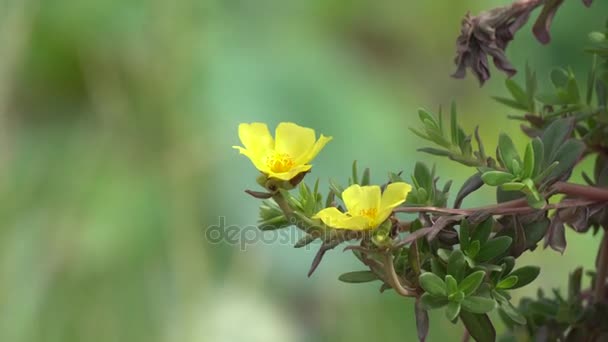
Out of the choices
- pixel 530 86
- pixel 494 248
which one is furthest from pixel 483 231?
pixel 530 86

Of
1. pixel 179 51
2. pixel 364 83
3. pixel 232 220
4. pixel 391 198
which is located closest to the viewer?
pixel 391 198

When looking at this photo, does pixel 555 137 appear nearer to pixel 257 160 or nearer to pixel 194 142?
pixel 257 160

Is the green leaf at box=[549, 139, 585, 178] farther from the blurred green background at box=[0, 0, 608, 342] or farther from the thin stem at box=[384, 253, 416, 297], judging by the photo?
the blurred green background at box=[0, 0, 608, 342]

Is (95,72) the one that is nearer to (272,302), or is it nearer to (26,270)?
(26,270)

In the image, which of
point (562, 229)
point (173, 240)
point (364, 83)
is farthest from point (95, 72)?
point (562, 229)

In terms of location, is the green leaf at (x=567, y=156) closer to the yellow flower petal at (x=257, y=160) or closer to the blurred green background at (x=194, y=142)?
the yellow flower petal at (x=257, y=160)

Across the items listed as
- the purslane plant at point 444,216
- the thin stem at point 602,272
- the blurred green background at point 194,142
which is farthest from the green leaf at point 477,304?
the blurred green background at point 194,142

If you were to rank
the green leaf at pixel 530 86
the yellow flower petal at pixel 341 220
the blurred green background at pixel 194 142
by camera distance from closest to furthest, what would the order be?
the yellow flower petal at pixel 341 220, the green leaf at pixel 530 86, the blurred green background at pixel 194 142

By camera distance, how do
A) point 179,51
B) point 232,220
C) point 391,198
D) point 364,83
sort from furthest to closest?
point 364,83 < point 179,51 < point 232,220 < point 391,198
